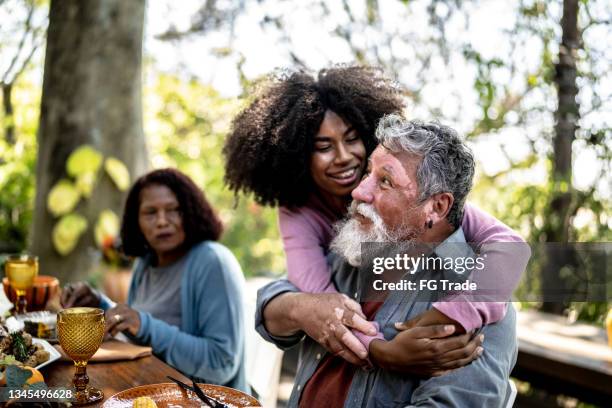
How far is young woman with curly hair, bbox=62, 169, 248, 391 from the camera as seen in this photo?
266cm

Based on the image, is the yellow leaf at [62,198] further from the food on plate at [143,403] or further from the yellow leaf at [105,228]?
the food on plate at [143,403]

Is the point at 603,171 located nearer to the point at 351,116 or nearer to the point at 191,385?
the point at 351,116

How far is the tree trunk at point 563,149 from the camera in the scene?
4309 mm

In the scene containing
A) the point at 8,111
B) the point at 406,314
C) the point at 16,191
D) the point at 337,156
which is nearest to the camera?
the point at 406,314

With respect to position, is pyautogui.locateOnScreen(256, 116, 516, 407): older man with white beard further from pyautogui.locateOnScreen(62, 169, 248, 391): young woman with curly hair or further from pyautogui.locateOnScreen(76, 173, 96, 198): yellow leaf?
pyautogui.locateOnScreen(76, 173, 96, 198): yellow leaf

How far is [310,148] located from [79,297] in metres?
1.14

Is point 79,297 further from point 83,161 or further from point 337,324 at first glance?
point 83,161

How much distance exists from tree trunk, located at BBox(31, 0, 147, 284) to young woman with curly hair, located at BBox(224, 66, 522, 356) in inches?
115

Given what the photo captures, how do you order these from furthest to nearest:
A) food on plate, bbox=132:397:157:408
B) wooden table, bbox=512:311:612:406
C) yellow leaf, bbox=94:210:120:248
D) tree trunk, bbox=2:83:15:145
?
tree trunk, bbox=2:83:15:145 → yellow leaf, bbox=94:210:120:248 → wooden table, bbox=512:311:612:406 → food on plate, bbox=132:397:157:408

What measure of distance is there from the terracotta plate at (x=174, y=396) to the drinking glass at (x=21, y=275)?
101 cm

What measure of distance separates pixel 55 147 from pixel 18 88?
2928 millimetres

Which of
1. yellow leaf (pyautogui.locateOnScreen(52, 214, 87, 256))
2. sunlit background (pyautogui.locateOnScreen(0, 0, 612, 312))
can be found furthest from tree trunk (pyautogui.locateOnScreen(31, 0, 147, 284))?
sunlit background (pyautogui.locateOnScreen(0, 0, 612, 312))

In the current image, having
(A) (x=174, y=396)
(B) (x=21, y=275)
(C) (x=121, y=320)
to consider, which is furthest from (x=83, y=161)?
(A) (x=174, y=396)

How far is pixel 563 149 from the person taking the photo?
453 cm
